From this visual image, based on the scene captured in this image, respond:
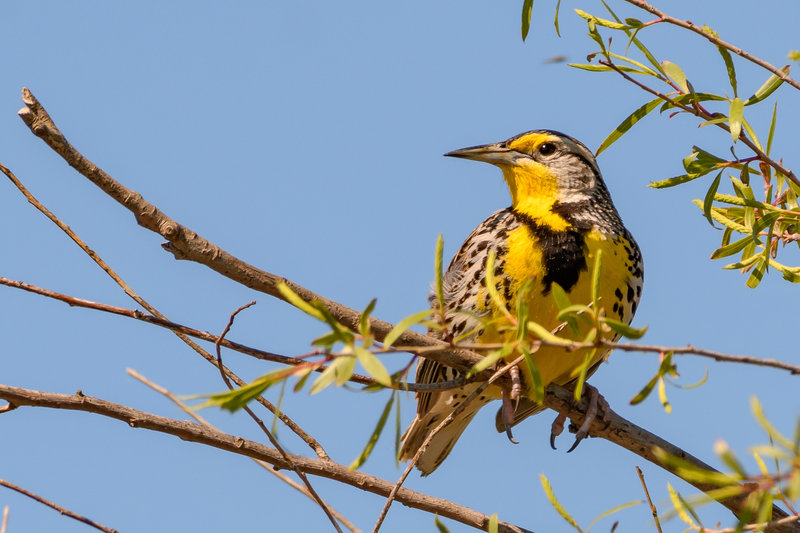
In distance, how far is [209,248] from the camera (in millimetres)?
2135

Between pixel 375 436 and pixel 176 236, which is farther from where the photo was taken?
pixel 176 236

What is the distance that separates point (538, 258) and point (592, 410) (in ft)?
1.81

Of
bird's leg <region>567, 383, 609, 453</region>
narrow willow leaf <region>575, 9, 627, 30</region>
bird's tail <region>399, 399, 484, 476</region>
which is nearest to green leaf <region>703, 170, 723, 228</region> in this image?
narrow willow leaf <region>575, 9, 627, 30</region>

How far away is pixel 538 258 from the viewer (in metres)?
3.62

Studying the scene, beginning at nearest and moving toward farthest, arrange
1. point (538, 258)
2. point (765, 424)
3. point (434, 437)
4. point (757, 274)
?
1. point (765, 424)
2. point (757, 274)
3. point (538, 258)
4. point (434, 437)

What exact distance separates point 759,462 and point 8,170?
1718 millimetres

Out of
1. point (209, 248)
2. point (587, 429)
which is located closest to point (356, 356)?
point (209, 248)

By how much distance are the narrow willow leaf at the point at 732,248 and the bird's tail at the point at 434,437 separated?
66.9 inches

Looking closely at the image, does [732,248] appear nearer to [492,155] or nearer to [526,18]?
[526,18]

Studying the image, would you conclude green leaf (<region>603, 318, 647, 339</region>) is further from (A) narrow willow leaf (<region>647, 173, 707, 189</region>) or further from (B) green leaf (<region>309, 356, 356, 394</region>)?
(A) narrow willow leaf (<region>647, 173, 707, 189</region>)

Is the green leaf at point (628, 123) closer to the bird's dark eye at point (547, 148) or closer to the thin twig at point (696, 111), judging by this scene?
the thin twig at point (696, 111)

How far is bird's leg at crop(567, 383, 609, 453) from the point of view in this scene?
336cm

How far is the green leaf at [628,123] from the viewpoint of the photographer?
258cm

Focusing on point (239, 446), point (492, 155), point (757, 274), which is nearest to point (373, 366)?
point (239, 446)
